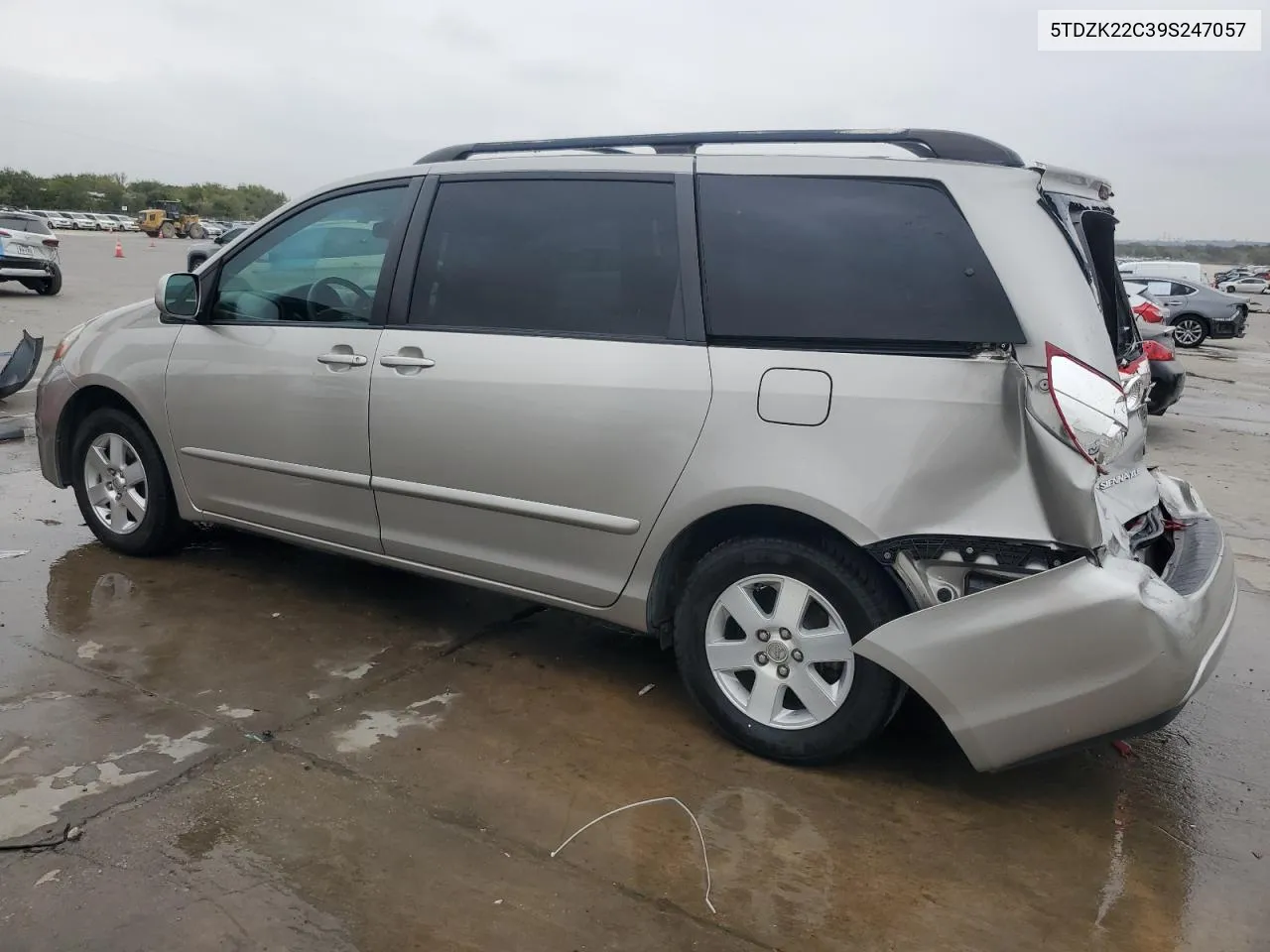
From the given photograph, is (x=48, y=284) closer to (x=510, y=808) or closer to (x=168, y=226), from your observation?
(x=510, y=808)

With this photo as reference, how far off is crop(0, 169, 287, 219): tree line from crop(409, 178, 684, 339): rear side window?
9400 cm

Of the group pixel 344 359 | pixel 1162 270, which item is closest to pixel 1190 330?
pixel 1162 270

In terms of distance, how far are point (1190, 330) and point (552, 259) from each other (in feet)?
74.0

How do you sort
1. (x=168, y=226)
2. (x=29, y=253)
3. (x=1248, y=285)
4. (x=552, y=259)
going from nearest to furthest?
(x=552, y=259) → (x=29, y=253) → (x=1248, y=285) → (x=168, y=226)

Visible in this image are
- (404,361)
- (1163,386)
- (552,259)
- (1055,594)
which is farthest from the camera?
(1163,386)

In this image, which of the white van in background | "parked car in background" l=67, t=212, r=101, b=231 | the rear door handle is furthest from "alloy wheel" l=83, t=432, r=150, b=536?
"parked car in background" l=67, t=212, r=101, b=231

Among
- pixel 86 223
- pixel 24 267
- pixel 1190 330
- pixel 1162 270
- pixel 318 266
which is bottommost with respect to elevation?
pixel 1190 330

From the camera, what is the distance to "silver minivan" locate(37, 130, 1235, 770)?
2.77 m

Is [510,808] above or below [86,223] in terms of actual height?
below

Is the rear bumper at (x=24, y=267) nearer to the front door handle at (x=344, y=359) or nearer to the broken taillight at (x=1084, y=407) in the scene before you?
the front door handle at (x=344, y=359)

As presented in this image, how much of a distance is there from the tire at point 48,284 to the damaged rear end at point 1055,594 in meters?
19.2

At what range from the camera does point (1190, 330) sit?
880 inches

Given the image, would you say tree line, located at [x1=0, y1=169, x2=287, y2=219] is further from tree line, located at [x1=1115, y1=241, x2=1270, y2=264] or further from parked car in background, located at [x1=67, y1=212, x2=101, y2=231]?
tree line, located at [x1=1115, y1=241, x2=1270, y2=264]

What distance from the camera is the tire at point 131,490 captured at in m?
4.64
